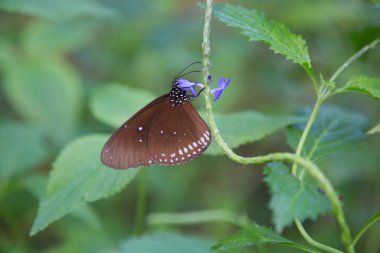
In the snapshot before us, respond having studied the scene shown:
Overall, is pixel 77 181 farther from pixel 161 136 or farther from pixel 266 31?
pixel 266 31

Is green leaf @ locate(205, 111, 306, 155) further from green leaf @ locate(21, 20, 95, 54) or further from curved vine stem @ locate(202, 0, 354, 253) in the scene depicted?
green leaf @ locate(21, 20, 95, 54)

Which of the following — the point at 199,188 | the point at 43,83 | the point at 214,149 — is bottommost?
the point at 199,188

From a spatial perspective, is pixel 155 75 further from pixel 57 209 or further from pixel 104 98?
pixel 57 209

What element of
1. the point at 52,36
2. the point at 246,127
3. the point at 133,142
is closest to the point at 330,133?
the point at 246,127

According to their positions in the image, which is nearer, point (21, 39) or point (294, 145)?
point (294, 145)

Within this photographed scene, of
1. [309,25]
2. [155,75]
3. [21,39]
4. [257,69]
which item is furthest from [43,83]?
[309,25]

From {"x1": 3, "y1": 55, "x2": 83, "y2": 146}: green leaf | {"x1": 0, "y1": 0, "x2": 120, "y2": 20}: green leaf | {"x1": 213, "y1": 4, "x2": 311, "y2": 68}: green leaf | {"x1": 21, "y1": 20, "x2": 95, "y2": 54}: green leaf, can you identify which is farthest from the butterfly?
{"x1": 21, "y1": 20, "x2": 95, "y2": 54}: green leaf

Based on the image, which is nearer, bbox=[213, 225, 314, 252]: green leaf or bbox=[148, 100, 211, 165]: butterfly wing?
bbox=[213, 225, 314, 252]: green leaf
